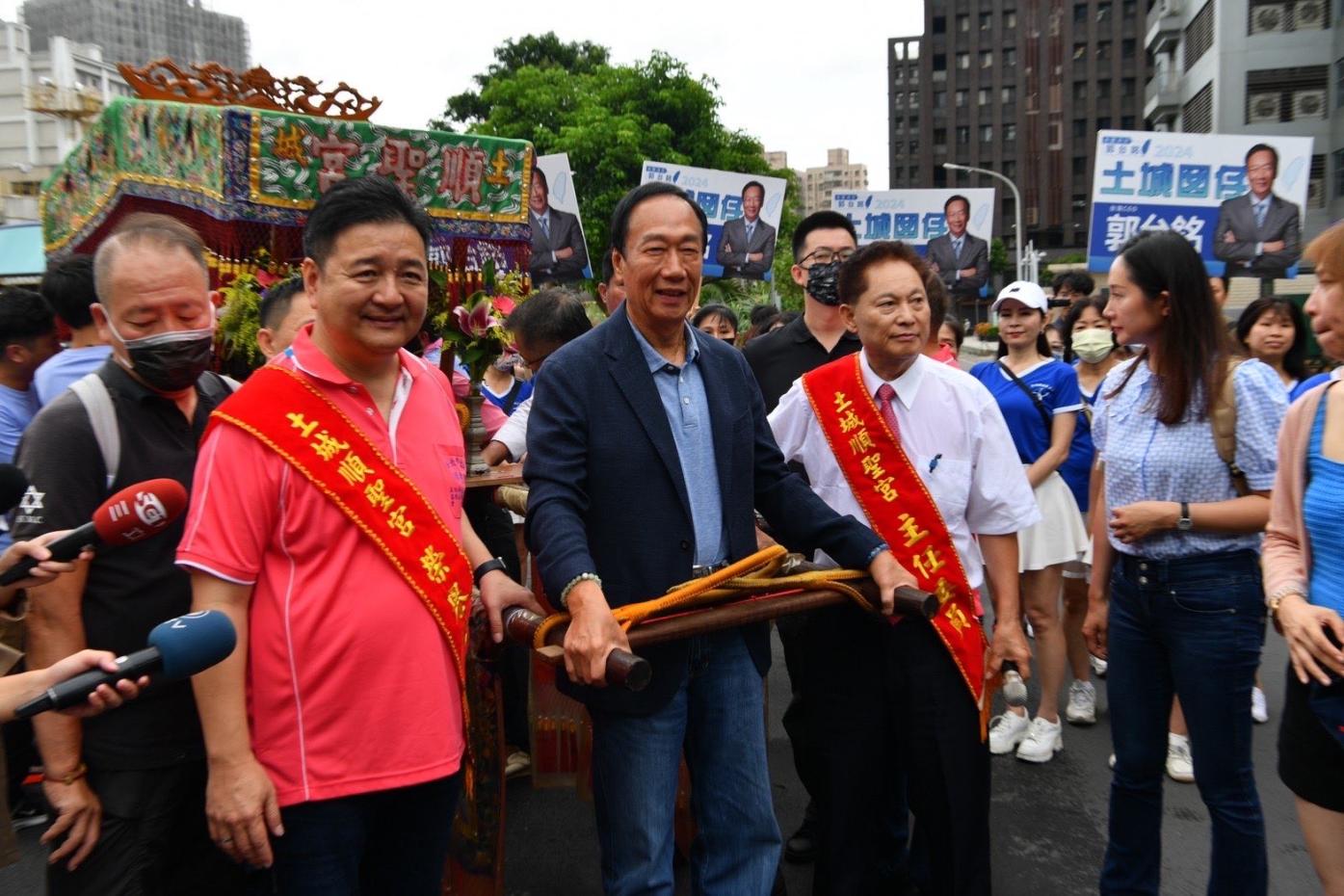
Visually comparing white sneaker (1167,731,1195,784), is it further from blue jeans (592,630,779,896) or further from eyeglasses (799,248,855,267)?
blue jeans (592,630,779,896)

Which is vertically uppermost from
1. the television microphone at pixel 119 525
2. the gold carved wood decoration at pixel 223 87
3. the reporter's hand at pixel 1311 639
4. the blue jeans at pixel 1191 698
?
the gold carved wood decoration at pixel 223 87

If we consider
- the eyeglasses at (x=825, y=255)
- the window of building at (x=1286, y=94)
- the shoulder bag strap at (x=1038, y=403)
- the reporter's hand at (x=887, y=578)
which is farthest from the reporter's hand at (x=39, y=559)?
the window of building at (x=1286, y=94)

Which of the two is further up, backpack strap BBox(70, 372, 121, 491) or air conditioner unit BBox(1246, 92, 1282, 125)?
air conditioner unit BBox(1246, 92, 1282, 125)

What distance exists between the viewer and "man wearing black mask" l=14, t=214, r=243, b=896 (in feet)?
6.64

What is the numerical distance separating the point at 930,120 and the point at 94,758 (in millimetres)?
75409

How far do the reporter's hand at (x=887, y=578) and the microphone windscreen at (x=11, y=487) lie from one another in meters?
1.88

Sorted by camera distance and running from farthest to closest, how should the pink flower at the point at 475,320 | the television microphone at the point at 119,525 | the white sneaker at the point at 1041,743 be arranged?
the white sneaker at the point at 1041,743, the pink flower at the point at 475,320, the television microphone at the point at 119,525

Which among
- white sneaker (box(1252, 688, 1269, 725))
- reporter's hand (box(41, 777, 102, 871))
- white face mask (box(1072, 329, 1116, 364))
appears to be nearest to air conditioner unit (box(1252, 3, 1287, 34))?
white face mask (box(1072, 329, 1116, 364))

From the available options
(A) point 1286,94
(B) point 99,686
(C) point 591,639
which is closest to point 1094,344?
(C) point 591,639

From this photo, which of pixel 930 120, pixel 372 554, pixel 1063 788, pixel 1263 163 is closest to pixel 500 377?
pixel 1063 788

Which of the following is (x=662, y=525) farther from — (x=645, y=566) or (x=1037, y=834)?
(x=1037, y=834)

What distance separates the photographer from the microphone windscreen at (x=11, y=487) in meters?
1.87

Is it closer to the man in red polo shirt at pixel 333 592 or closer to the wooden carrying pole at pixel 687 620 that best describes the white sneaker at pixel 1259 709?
the wooden carrying pole at pixel 687 620

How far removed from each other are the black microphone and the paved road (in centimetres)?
235
